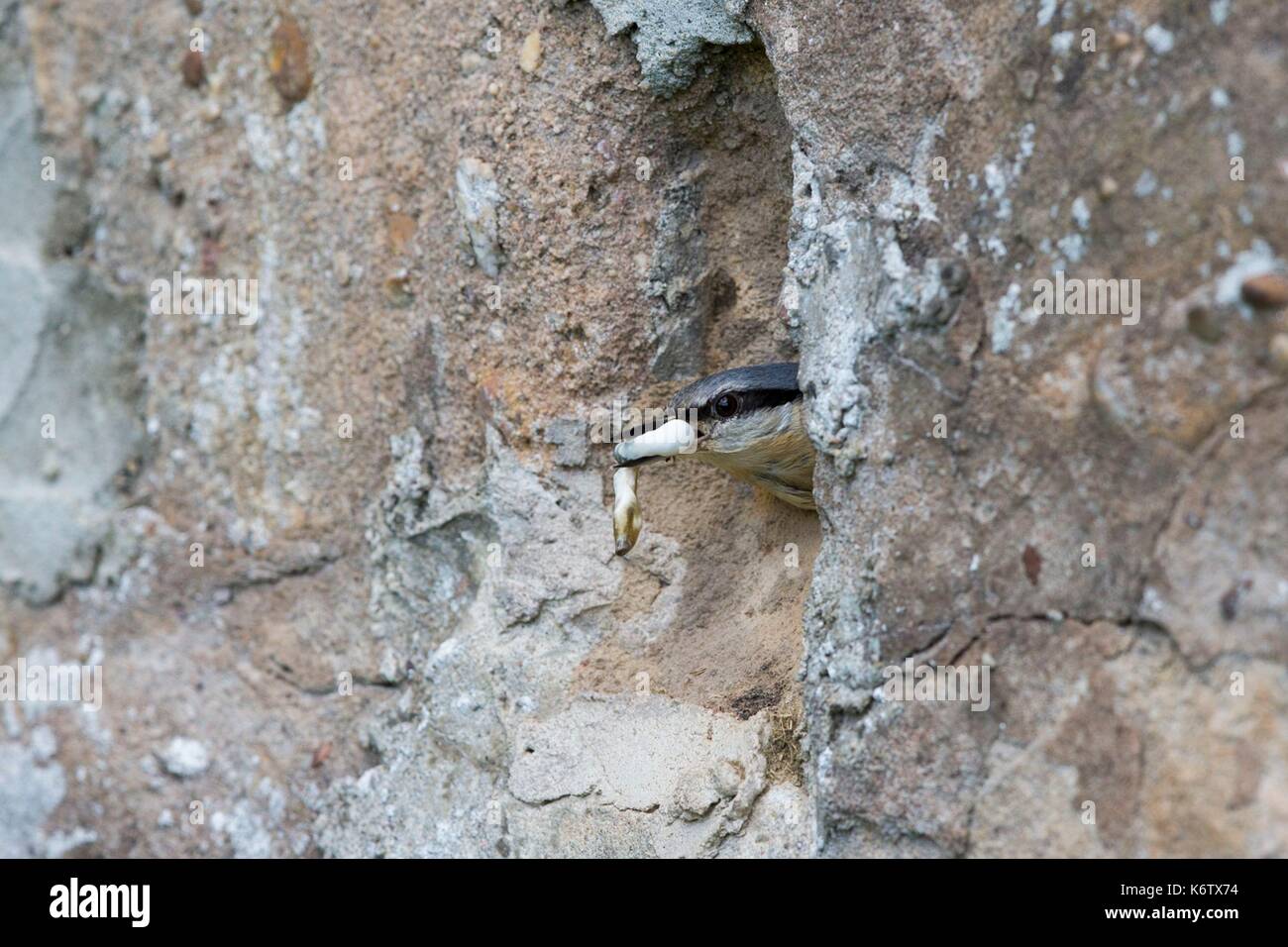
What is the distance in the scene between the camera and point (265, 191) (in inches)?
94.4

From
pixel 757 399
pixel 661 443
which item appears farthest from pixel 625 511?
pixel 757 399

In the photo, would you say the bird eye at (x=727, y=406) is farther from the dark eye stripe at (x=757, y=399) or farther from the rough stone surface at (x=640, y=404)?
the rough stone surface at (x=640, y=404)

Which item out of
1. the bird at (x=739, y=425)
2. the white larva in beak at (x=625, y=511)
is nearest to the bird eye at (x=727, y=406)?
the bird at (x=739, y=425)

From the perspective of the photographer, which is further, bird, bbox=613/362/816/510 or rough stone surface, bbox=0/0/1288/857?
bird, bbox=613/362/816/510

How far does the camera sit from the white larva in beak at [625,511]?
6.18 ft

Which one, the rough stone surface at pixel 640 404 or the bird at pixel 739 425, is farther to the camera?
the bird at pixel 739 425

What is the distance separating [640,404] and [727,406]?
187 mm

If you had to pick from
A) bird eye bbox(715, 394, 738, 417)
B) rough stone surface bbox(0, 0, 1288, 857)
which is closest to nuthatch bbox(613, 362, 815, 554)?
bird eye bbox(715, 394, 738, 417)

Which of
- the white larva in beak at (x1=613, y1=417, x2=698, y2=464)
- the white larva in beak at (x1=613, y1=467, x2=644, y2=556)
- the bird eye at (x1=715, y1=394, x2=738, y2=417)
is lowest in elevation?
the white larva in beak at (x1=613, y1=467, x2=644, y2=556)

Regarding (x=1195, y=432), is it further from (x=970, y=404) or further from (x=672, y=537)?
(x=672, y=537)

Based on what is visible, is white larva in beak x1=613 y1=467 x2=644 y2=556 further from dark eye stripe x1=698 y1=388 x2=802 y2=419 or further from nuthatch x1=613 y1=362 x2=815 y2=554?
dark eye stripe x1=698 y1=388 x2=802 y2=419

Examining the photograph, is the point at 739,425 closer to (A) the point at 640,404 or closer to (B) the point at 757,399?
(B) the point at 757,399

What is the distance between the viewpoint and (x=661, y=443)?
1.84 meters

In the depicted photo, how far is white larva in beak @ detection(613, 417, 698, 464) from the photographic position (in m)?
1.84
